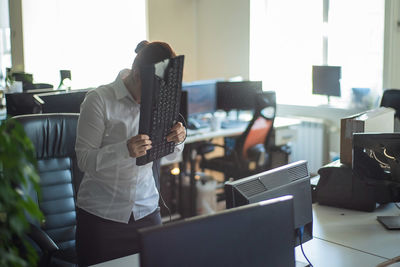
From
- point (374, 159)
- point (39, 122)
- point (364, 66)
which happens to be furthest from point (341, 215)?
point (364, 66)

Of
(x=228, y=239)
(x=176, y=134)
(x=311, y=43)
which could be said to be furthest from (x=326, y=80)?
(x=228, y=239)

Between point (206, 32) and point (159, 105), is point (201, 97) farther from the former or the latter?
point (159, 105)

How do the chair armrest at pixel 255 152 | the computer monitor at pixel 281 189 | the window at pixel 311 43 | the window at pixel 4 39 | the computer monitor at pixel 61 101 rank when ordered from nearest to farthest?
the computer monitor at pixel 281 189 < the computer monitor at pixel 61 101 < the chair armrest at pixel 255 152 < the window at pixel 311 43 < the window at pixel 4 39

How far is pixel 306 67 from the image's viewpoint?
617 centimetres

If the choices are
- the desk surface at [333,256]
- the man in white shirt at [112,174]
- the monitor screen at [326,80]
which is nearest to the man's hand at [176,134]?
the man in white shirt at [112,174]

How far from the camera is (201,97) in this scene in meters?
5.49

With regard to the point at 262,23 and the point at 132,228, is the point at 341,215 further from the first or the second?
the point at 262,23

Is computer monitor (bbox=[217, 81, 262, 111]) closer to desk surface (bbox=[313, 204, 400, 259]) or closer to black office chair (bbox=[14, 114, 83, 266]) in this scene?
desk surface (bbox=[313, 204, 400, 259])

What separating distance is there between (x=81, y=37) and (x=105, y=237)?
4.84 metres

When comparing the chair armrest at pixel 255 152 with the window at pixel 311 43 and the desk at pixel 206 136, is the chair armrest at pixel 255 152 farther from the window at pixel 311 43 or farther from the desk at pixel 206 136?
the window at pixel 311 43

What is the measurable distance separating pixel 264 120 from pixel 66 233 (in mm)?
2584

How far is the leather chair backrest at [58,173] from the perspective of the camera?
2.57 meters

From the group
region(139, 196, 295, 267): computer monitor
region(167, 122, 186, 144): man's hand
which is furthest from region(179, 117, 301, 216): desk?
region(139, 196, 295, 267): computer monitor

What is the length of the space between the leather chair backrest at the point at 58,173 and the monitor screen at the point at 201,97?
2.76m
